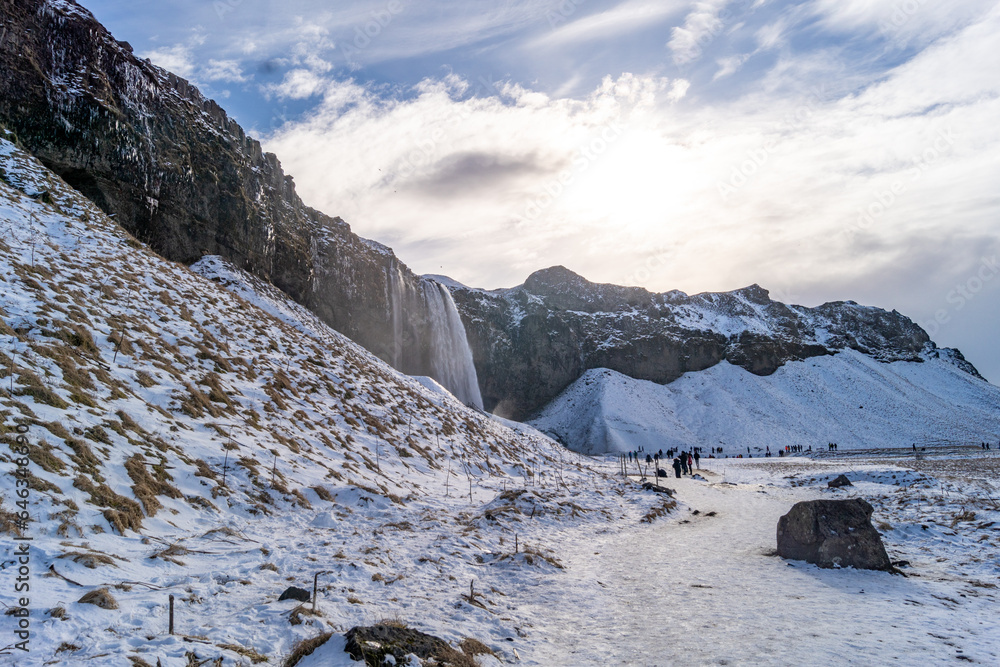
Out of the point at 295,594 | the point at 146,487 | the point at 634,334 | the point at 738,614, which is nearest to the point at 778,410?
the point at 634,334

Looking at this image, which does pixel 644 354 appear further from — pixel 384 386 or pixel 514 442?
pixel 384 386

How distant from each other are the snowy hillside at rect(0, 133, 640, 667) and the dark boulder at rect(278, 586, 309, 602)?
18 cm

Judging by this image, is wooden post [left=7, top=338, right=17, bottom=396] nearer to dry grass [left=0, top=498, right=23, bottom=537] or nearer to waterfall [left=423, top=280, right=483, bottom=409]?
dry grass [left=0, top=498, right=23, bottom=537]

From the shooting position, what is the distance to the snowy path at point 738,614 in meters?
5.77

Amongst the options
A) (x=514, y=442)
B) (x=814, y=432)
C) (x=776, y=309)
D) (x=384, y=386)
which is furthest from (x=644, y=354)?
(x=384, y=386)

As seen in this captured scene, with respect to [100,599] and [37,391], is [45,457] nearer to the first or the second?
[37,391]

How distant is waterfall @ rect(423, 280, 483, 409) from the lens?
54.8 meters

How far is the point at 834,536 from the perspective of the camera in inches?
388

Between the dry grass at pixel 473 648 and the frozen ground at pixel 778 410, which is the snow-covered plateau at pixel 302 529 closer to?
the dry grass at pixel 473 648

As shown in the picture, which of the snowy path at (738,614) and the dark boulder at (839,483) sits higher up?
the snowy path at (738,614)

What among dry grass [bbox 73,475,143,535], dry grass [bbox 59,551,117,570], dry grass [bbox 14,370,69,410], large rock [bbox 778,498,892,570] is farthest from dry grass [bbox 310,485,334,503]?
large rock [bbox 778,498,892,570]

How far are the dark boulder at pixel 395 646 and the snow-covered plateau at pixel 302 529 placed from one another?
21 cm

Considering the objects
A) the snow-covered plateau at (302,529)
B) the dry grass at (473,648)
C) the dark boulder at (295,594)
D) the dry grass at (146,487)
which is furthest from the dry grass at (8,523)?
the dry grass at (473,648)

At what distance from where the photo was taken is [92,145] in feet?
82.9
